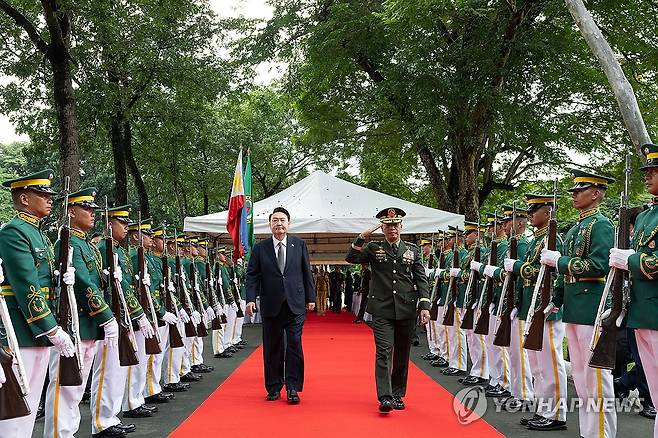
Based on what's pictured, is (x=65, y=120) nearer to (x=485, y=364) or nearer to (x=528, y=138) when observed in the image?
(x=485, y=364)

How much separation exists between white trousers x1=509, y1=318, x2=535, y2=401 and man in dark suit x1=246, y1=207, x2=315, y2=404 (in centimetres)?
196

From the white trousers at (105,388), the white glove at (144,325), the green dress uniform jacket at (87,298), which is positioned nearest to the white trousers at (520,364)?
the white glove at (144,325)

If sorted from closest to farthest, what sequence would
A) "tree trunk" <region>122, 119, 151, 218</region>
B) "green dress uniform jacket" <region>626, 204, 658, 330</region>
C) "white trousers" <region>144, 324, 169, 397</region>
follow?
"green dress uniform jacket" <region>626, 204, 658, 330</region>
"white trousers" <region>144, 324, 169, 397</region>
"tree trunk" <region>122, 119, 151, 218</region>

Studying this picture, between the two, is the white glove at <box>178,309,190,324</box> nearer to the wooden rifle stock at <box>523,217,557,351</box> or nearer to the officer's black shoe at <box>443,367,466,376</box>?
the officer's black shoe at <box>443,367,466,376</box>

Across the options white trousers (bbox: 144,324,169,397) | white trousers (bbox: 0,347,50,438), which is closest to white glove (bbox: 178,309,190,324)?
white trousers (bbox: 144,324,169,397)

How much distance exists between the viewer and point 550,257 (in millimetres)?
5180

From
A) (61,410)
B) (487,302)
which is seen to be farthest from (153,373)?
(487,302)

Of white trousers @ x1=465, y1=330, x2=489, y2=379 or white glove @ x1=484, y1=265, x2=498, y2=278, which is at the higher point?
white glove @ x1=484, y1=265, x2=498, y2=278

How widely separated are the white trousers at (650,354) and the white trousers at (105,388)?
3766 mm

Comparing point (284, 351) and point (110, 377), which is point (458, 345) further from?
point (110, 377)

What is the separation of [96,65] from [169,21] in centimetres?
202

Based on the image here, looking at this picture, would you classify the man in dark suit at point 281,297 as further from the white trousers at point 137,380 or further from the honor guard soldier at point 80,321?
the honor guard soldier at point 80,321

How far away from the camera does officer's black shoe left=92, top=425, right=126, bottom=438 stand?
216 inches

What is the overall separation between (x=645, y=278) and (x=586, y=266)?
0.84 meters
